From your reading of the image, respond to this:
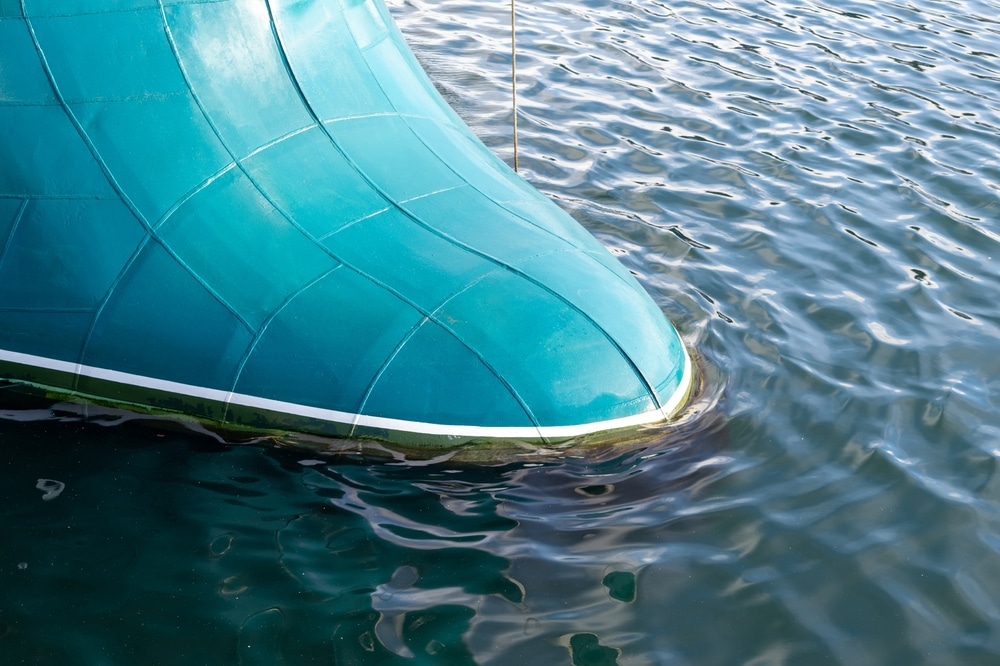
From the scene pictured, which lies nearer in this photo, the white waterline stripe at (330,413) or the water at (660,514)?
Answer: the water at (660,514)

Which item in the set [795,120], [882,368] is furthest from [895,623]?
[795,120]

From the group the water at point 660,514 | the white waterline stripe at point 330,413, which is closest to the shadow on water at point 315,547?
the water at point 660,514

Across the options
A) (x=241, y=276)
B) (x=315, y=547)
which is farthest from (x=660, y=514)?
(x=241, y=276)

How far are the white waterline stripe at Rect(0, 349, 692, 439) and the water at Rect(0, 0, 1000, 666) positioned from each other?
0.42 ft

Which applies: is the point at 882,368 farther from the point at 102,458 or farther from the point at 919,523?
the point at 102,458

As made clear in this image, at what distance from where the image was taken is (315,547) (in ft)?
12.6

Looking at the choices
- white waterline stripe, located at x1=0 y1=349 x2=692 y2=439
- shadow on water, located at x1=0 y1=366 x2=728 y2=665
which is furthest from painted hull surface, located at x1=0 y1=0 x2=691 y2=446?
shadow on water, located at x1=0 y1=366 x2=728 y2=665

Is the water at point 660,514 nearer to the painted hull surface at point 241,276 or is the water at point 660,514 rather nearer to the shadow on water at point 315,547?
the shadow on water at point 315,547

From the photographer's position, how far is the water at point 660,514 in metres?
3.53

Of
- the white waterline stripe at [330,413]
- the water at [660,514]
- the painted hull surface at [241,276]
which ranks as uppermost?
the painted hull surface at [241,276]

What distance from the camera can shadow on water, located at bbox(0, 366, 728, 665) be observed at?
3445mm

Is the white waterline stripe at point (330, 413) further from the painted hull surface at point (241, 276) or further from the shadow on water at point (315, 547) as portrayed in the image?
the shadow on water at point (315, 547)

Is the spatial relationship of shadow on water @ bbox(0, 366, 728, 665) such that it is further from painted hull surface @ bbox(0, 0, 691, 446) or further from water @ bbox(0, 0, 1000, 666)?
painted hull surface @ bbox(0, 0, 691, 446)

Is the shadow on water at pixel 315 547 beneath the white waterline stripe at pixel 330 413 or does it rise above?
beneath
